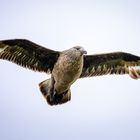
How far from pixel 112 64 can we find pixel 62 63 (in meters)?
1.51

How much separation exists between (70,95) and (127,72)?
55.7 inches

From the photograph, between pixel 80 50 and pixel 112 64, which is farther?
pixel 112 64

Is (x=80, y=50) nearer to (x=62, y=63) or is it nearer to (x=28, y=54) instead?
(x=62, y=63)

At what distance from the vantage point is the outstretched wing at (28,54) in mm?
13656

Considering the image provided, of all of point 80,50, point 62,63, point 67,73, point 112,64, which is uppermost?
point 80,50

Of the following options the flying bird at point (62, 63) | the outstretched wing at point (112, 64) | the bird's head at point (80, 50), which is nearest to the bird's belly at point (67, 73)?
the flying bird at point (62, 63)

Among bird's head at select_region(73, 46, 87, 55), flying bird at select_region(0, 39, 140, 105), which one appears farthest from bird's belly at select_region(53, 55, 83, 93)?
bird's head at select_region(73, 46, 87, 55)

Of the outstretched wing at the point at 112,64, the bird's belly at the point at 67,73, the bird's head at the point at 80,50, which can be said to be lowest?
the bird's belly at the point at 67,73

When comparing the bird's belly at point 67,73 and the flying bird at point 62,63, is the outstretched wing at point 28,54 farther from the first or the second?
the bird's belly at point 67,73

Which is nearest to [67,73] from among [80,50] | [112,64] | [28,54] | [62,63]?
[62,63]

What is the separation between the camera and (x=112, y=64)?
1462 centimetres

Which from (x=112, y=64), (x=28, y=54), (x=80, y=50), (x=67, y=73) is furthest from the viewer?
(x=112, y=64)

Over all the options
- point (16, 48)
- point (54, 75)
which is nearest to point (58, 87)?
point (54, 75)

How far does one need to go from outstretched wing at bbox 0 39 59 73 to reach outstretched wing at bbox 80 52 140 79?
2.66 ft
